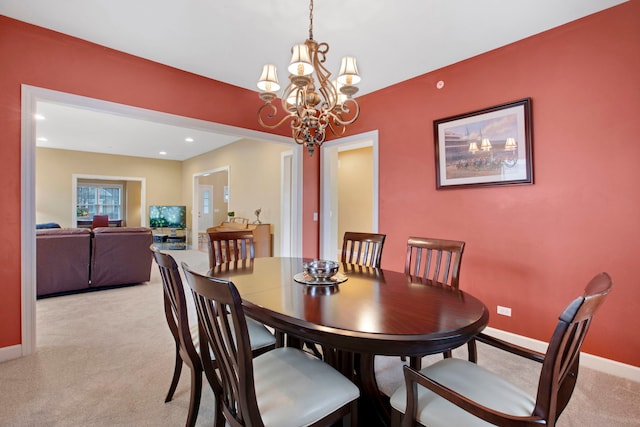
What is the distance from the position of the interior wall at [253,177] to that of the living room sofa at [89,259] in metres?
2.15

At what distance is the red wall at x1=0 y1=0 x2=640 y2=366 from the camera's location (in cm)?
209

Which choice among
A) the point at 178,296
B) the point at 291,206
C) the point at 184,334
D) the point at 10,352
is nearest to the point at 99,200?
the point at 291,206

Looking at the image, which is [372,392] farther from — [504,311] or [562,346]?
[504,311]

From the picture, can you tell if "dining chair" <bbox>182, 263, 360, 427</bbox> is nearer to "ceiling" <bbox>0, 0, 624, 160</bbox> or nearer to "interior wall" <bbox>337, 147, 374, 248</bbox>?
"ceiling" <bbox>0, 0, 624, 160</bbox>

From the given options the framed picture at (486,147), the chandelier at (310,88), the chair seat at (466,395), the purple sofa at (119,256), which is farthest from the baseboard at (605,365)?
the purple sofa at (119,256)

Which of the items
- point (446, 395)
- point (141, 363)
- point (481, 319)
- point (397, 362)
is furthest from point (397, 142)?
point (141, 363)

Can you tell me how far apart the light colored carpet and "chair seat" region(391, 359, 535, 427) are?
782 mm

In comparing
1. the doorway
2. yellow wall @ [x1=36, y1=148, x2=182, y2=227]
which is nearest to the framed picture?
the doorway

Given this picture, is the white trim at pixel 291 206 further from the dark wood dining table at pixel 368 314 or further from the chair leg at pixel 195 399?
the chair leg at pixel 195 399

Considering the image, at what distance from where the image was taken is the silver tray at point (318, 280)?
169cm

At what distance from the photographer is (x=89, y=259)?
3.98 metres

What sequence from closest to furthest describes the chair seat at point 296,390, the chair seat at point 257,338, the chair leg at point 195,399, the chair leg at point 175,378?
the chair seat at point 296,390, the chair leg at point 195,399, the chair seat at point 257,338, the chair leg at point 175,378

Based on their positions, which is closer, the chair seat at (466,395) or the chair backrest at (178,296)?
the chair seat at (466,395)

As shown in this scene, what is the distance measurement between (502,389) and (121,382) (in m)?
2.23
